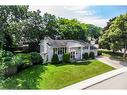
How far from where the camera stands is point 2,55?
23.6 feet

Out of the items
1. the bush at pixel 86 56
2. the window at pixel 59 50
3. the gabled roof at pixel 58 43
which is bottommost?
the bush at pixel 86 56

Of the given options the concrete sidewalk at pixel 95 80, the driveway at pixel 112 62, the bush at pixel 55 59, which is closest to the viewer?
the concrete sidewalk at pixel 95 80

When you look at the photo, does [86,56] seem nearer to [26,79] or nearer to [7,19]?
[26,79]

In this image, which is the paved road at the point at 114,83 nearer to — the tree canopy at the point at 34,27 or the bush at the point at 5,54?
the tree canopy at the point at 34,27

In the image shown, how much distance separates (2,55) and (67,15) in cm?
170

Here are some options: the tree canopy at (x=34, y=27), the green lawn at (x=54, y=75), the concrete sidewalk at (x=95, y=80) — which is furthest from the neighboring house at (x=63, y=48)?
the concrete sidewalk at (x=95, y=80)

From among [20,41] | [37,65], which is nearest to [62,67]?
[37,65]

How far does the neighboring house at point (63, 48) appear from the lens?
24.1ft

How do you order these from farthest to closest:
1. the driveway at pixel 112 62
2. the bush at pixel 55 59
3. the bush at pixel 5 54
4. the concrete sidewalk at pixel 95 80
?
the driveway at pixel 112 62 → the bush at pixel 55 59 → the bush at pixel 5 54 → the concrete sidewalk at pixel 95 80

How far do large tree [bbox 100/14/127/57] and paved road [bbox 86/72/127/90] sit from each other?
0.58 meters

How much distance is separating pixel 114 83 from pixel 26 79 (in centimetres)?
195

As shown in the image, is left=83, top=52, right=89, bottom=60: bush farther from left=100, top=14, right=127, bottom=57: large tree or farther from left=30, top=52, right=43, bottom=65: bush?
left=30, top=52, right=43, bottom=65: bush

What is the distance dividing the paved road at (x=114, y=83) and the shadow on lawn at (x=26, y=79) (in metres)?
1.18

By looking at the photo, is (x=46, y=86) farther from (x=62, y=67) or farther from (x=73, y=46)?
(x=73, y=46)
